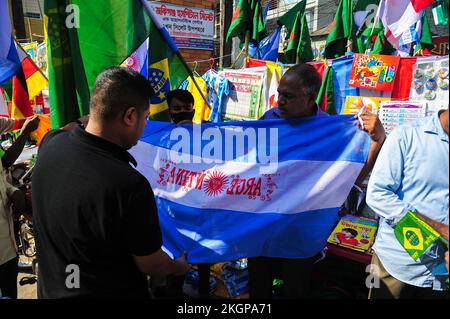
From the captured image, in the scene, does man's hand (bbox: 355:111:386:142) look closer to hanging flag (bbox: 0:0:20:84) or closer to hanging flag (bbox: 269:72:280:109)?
hanging flag (bbox: 0:0:20:84)

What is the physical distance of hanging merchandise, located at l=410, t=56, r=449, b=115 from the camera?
3.12m

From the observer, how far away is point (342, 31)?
506cm

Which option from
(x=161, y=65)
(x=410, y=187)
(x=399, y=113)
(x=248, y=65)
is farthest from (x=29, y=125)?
(x=248, y=65)

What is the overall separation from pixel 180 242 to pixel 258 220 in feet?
2.25

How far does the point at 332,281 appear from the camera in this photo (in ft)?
11.3

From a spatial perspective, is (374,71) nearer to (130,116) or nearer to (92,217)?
(130,116)

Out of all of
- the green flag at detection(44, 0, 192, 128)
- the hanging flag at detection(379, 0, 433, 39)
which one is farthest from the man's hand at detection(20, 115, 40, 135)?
the hanging flag at detection(379, 0, 433, 39)

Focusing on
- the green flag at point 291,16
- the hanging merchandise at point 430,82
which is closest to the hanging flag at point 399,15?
the hanging merchandise at point 430,82

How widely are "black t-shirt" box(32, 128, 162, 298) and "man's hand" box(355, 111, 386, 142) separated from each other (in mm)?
1577

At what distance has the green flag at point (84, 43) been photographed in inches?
100.0

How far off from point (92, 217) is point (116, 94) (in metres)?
0.58

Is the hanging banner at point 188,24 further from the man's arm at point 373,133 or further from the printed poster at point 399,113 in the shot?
the man's arm at point 373,133

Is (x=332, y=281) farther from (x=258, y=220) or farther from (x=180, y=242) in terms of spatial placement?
(x=180, y=242)
